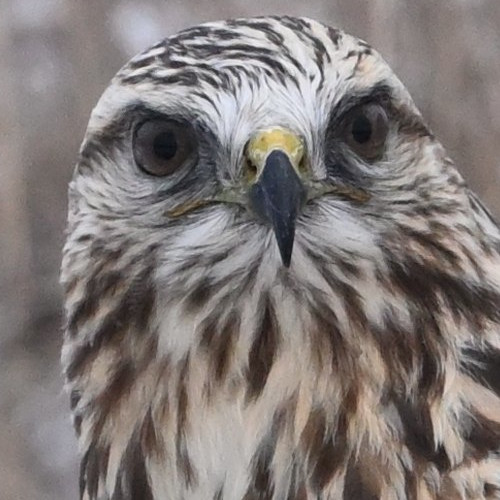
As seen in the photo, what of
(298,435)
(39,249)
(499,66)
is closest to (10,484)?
(39,249)

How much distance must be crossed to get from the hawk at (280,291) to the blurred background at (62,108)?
2.23 meters

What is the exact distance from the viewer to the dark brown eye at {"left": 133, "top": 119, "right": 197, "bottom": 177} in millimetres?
1747

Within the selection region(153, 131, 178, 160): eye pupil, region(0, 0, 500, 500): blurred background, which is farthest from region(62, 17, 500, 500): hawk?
region(0, 0, 500, 500): blurred background

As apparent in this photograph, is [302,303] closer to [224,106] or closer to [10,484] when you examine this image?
[224,106]

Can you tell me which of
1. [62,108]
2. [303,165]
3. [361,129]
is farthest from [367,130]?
[62,108]

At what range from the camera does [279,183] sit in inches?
63.1

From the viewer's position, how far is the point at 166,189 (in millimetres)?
1760

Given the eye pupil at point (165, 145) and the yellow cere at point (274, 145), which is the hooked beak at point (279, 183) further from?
the eye pupil at point (165, 145)

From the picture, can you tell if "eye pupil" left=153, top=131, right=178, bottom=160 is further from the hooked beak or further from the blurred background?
the blurred background

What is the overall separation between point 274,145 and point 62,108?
2.91m

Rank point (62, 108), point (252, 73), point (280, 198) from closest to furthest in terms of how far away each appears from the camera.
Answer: point (280, 198) → point (252, 73) → point (62, 108)

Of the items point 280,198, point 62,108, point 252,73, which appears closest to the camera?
point 280,198

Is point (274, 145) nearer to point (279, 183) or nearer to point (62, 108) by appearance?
point (279, 183)

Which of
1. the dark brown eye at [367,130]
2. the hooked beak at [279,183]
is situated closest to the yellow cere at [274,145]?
the hooked beak at [279,183]
